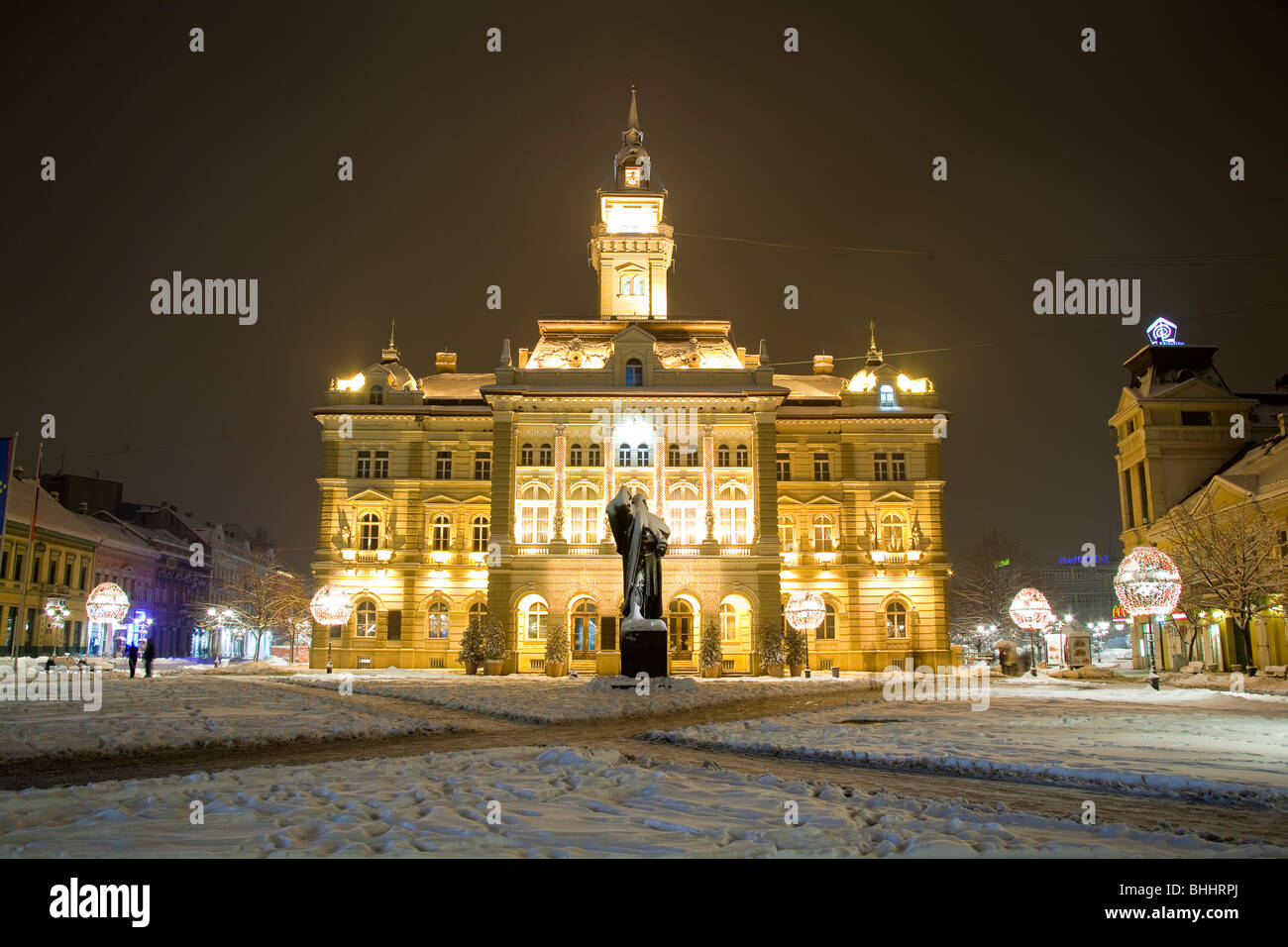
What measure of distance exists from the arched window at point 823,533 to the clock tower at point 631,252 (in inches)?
671

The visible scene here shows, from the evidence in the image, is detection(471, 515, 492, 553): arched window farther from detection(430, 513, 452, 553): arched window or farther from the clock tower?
the clock tower

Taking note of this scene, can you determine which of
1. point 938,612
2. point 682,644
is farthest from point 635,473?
point 938,612

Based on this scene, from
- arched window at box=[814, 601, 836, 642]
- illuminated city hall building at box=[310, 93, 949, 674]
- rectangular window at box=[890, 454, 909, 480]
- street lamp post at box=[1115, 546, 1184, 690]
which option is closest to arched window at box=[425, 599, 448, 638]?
illuminated city hall building at box=[310, 93, 949, 674]

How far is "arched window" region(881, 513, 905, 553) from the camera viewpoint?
5184 centimetres

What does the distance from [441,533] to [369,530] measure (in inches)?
173

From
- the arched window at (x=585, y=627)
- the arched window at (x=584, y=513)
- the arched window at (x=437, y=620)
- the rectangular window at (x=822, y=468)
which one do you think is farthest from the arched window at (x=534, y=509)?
the rectangular window at (x=822, y=468)

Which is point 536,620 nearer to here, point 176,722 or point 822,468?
point 822,468

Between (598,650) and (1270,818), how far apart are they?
3830 cm

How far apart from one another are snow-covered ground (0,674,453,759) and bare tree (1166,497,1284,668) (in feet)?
119

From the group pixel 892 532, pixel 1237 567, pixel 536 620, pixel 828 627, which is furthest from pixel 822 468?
pixel 1237 567

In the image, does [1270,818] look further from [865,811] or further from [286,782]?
[286,782]
